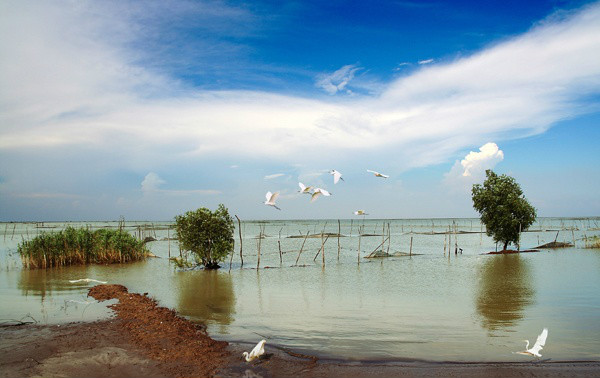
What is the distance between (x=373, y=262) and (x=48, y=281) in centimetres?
1570

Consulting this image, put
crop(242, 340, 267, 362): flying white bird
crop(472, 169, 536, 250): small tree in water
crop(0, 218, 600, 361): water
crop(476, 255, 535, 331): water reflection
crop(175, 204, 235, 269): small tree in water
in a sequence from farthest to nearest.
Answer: crop(472, 169, 536, 250): small tree in water < crop(175, 204, 235, 269): small tree in water < crop(476, 255, 535, 331): water reflection < crop(0, 218, 600, 361): water < crop(242, 340, 267, 362): flying white bird

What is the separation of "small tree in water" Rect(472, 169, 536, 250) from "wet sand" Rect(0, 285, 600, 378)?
19.5m

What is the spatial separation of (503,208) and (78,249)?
2388cm

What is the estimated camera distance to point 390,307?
11133 millimetres

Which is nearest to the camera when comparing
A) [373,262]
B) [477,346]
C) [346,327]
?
[477,346]

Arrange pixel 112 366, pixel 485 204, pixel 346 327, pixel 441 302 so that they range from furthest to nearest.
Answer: pixel 485 204 < pixel 441 302 < pixel 346 327 < pixel 112 366

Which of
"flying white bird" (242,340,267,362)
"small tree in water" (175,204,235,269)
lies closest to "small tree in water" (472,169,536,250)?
"small tree in water" (175,204,235,269)

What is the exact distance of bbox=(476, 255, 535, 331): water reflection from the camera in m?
9.80

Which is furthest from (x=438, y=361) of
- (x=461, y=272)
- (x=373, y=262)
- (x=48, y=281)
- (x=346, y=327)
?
(x=373, y=262)

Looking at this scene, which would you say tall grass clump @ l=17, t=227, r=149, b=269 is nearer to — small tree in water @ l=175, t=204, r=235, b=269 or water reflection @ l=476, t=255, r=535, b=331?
small tree in water @ l=175, t=204, r=235, b=269

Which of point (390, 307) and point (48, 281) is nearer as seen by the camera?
point (390, 307)

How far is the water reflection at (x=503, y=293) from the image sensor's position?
9.80 meters

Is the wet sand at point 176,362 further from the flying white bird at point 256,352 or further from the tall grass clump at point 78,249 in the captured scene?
the tall grass clump at point 78,249

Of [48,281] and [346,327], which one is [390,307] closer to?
[346,327]
